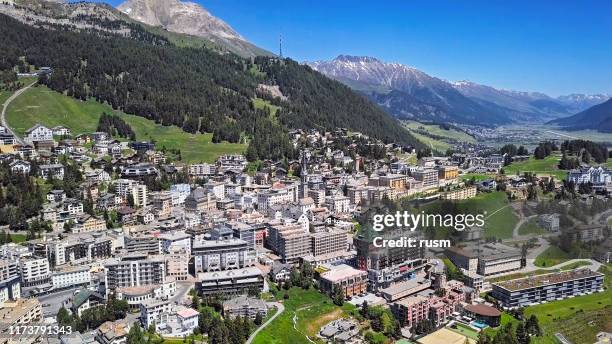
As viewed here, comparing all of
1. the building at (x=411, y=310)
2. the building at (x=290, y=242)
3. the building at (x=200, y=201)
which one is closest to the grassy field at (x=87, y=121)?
the building at (x=200, y=201)

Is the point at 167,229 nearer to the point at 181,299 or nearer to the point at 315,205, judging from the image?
the point at 181,299

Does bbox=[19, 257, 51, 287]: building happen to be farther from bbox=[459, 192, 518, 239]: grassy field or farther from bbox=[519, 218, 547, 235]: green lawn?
bbox=[519, 218, 547, 235]: green lawn

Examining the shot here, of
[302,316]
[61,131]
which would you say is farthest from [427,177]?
[61,131]

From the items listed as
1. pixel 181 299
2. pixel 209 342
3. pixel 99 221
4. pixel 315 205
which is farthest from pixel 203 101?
pixel 209 342

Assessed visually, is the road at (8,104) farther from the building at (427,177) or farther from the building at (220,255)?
the building at (427,177)

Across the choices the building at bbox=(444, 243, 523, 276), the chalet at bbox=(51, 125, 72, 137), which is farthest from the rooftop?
the chalet at bbox=(51, 125, 72, 137)

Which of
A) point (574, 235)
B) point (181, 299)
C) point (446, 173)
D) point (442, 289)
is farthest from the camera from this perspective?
point (446, 173)
